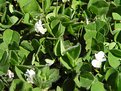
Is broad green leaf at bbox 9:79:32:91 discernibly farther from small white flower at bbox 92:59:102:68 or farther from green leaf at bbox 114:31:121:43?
green leaf at bbox 114:31:121:43

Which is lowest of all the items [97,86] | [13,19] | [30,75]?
[97,86]

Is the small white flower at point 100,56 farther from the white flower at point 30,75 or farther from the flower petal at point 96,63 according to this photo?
the white flower at point 30,75

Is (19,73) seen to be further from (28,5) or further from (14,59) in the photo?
(28,5)

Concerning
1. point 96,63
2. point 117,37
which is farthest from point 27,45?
point 117,37

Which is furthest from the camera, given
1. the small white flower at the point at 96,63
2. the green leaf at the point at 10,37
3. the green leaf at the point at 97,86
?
the green leaf at the point at 10,37

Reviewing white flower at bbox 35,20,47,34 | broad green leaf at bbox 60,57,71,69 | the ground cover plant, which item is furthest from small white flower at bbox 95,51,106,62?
white flower at bbox 35,20,47,34

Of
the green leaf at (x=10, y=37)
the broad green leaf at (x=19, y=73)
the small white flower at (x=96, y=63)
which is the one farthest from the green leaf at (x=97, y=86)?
the green leaf at (x=10, y=37)
